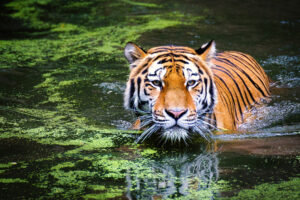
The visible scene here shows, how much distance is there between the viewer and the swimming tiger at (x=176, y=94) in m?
2.85

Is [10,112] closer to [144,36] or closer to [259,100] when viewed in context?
[259,100]

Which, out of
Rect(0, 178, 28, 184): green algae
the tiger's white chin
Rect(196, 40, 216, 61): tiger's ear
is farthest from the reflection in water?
Rect(196, 40, 216, 61): tiger's ear

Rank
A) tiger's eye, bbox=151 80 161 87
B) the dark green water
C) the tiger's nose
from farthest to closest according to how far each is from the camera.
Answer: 1. tiger's eye, bbox=151 80 161 87
2. the tiger's nose
3. the dark green water

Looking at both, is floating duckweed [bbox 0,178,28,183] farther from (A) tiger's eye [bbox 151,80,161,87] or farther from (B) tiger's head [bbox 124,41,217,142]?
(A) tiger's eye [bbox 151,80,161,87]

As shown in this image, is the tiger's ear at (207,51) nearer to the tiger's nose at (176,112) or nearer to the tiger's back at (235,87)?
the tiger's back at (235,87)

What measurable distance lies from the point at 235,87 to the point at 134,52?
1282mm

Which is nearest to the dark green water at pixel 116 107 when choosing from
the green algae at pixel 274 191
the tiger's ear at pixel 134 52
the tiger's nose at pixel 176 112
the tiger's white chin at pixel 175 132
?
the green algae at pixel 274 191

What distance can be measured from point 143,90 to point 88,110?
114cm

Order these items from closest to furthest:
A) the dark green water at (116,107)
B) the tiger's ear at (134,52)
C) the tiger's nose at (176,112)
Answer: the dark green water at (116,107), the tiger's nose at (176,112), the tiger's ear at (134,52)

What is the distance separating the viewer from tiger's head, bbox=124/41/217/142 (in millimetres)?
2842

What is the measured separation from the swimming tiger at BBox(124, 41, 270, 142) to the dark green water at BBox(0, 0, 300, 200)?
16 centimetres

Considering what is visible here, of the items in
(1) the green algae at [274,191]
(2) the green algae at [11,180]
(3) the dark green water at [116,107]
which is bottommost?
(1) the green algae at [274,191]

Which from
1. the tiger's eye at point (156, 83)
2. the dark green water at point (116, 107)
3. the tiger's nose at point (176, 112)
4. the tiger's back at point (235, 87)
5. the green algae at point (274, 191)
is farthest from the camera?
the tiger's back at point (235, 87)

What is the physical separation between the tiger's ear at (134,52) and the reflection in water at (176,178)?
77 cm
